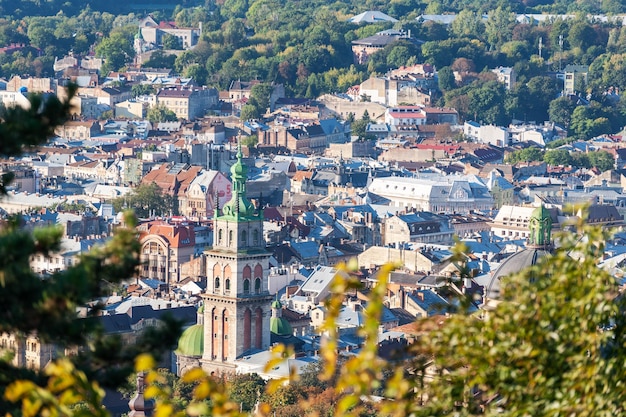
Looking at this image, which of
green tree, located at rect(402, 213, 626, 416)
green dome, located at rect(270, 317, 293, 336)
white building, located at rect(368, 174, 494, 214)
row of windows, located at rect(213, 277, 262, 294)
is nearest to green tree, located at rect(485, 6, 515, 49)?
white building, located at rect(368, 174, 494, 214)

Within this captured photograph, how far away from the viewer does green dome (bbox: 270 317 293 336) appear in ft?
152

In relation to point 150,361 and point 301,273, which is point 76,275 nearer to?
point 150,361

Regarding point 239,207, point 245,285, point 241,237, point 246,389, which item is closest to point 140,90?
point 239,207

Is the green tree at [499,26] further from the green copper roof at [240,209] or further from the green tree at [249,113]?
the green copper roof at [240,209]

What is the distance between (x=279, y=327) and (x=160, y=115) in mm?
64402

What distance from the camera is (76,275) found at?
37.3ft

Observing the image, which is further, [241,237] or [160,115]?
[160,115]

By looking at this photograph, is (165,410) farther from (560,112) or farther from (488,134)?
(560,112)

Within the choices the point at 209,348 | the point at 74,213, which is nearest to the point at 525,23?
the point at 74,213

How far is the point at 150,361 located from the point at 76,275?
1588 millimetres

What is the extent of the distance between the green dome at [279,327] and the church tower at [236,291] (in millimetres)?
1279

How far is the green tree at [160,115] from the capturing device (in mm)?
109500

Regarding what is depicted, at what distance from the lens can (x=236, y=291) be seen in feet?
146

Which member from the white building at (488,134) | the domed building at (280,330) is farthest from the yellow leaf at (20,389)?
the white building at (488,134)
